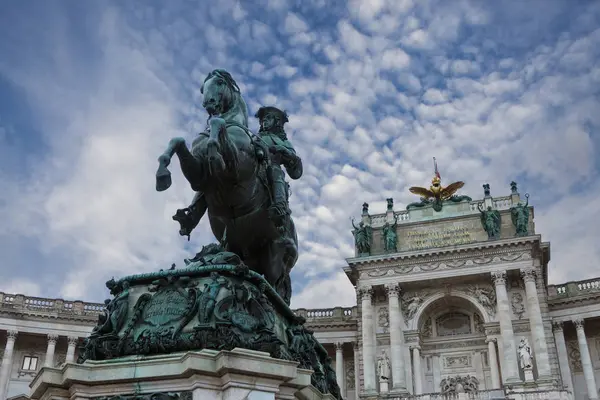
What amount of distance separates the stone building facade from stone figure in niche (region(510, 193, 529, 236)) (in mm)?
377

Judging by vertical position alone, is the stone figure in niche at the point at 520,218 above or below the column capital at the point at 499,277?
above

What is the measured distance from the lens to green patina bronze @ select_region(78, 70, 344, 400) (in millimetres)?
5285

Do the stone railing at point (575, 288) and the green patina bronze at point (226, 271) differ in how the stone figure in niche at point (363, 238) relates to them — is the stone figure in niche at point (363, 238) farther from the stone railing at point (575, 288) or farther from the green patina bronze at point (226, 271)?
the green patina bronze at point (226, 271)

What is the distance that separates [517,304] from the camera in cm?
4509

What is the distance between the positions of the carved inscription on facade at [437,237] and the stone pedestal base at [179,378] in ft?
141

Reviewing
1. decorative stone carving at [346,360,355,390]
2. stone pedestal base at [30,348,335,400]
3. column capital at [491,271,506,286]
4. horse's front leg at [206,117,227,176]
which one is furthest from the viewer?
decorative stone carving at [346,360,355,390]

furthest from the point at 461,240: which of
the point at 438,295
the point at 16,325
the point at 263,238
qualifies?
the point at 263,238

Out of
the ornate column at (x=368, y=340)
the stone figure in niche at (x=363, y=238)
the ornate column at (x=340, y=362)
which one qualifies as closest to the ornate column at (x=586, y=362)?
the ornate column at (x=368, y=340)

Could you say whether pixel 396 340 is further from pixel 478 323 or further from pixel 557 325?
pixel 557 325

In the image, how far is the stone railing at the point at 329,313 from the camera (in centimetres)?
5006

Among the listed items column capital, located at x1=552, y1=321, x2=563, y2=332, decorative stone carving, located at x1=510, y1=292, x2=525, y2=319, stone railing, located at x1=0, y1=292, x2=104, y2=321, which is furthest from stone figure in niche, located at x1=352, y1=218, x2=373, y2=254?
stone railing, located at x1=0, y1=292, x2=104, y2=321

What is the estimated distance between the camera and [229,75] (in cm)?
718

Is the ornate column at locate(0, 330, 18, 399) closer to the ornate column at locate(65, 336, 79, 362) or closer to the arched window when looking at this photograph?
the ornate column at locate(65, 336, 79, 362)

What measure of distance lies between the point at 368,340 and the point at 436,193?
1283cm
